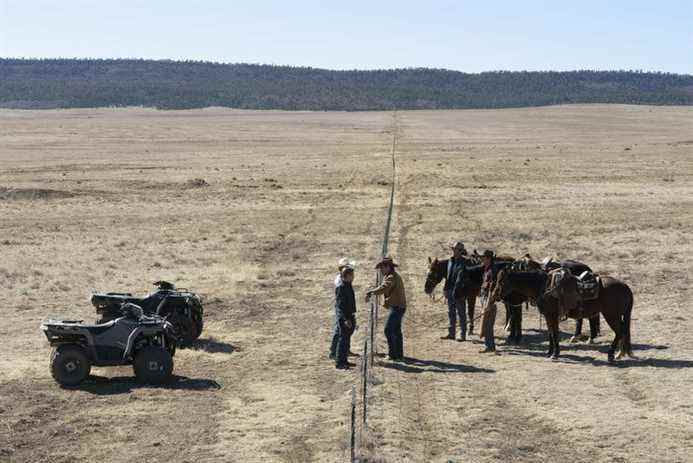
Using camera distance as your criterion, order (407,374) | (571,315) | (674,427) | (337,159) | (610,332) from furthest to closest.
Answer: (337,159) < (610,332) < (571,315) < (407,374) < (674,427)

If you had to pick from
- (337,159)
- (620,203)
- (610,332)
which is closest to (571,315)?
(610,332)

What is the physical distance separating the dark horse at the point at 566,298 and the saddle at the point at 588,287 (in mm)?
74

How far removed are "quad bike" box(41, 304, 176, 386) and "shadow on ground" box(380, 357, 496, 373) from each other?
3.32m

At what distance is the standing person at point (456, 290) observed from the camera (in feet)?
57.2

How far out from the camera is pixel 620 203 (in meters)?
38.2

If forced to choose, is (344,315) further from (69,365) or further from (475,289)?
(69,365)

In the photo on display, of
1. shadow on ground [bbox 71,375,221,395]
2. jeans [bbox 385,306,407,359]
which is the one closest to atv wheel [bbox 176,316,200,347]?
shadow on ground [bbox 71,375,221,395]

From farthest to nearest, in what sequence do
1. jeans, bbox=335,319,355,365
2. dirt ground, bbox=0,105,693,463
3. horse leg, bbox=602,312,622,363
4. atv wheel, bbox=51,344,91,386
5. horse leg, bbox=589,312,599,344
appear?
horse leg, bbox=589,312,599,344
horse leg, bbox=602,312,622,363
jeans, bbox=335,319,355,365
atv wheel, bbox=51,344,91,386
dirt ground, bbox=0,105,693,463

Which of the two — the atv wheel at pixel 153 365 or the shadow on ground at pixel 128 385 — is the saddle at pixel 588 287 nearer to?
the shadow on ground at pixel 128 385

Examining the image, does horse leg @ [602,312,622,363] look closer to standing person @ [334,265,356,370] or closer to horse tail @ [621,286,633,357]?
horse tail @ [621,286,633,357]

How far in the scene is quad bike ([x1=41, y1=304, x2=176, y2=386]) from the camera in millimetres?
14266

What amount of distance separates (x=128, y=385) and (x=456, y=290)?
5.77 meters

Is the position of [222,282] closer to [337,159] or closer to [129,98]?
[337,159]

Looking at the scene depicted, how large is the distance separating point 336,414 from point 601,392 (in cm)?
367
